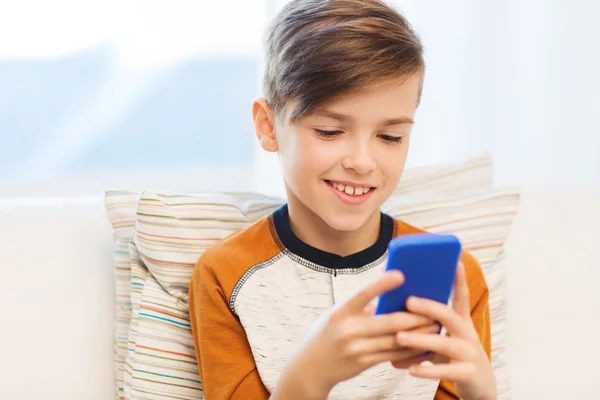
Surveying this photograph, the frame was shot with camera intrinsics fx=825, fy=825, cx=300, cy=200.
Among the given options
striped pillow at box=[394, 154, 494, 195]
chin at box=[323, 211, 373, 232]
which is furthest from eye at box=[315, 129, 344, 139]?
striped pillow at box=[394, 154, 494, 195]

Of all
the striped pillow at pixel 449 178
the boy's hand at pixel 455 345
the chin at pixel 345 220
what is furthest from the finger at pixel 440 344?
the striped pillow at pixel 449 178

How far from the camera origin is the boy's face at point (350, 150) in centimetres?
109

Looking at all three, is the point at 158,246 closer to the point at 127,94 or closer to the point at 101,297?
the point at 101,297

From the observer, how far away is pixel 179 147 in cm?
253

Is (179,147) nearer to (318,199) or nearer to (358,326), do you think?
(318,199)

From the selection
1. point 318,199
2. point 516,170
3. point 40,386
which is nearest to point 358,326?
point 318,199

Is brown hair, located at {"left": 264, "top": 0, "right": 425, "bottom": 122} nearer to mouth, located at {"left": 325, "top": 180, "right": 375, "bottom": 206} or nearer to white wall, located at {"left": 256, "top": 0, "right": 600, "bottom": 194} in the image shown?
mouth, located at {"left": 325, "top": 180, "right": 375, "bottom": 206}

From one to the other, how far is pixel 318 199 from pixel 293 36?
9.2 inches

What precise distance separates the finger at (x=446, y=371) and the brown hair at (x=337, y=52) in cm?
38

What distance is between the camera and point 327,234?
1.26 m

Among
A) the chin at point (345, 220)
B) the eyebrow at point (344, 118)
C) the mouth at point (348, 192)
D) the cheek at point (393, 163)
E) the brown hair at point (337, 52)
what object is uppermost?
the brown hair at point (337, 52)

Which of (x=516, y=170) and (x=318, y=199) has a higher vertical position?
(x=318, y=199)

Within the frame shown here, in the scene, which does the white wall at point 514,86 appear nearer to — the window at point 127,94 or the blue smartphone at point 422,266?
the window at point 127,94

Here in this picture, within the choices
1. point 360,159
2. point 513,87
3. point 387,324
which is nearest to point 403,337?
point 387,324
